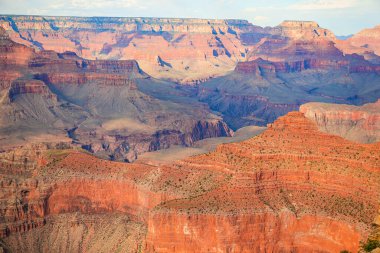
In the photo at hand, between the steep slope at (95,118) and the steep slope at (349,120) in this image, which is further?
the steep slope at (95,118)

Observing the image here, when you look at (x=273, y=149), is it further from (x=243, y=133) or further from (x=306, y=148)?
(x=243, y=133)

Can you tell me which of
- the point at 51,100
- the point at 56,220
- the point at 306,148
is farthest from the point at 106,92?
the point at 306,148

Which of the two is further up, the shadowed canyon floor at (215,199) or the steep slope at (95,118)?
the shadowed canyon floor at (215,199)

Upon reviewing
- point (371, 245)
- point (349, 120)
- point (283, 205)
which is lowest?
point (349, 120)

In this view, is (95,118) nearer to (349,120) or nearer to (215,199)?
(349,120)

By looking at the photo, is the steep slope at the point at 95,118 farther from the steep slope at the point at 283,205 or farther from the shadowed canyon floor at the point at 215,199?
the steep slope at the point at 283,205

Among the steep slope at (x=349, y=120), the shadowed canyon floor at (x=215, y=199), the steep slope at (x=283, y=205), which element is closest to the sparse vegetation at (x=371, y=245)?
the shadowed canyon floor at (x=215, y=199)

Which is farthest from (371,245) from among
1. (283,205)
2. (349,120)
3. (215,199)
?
(349,120)
